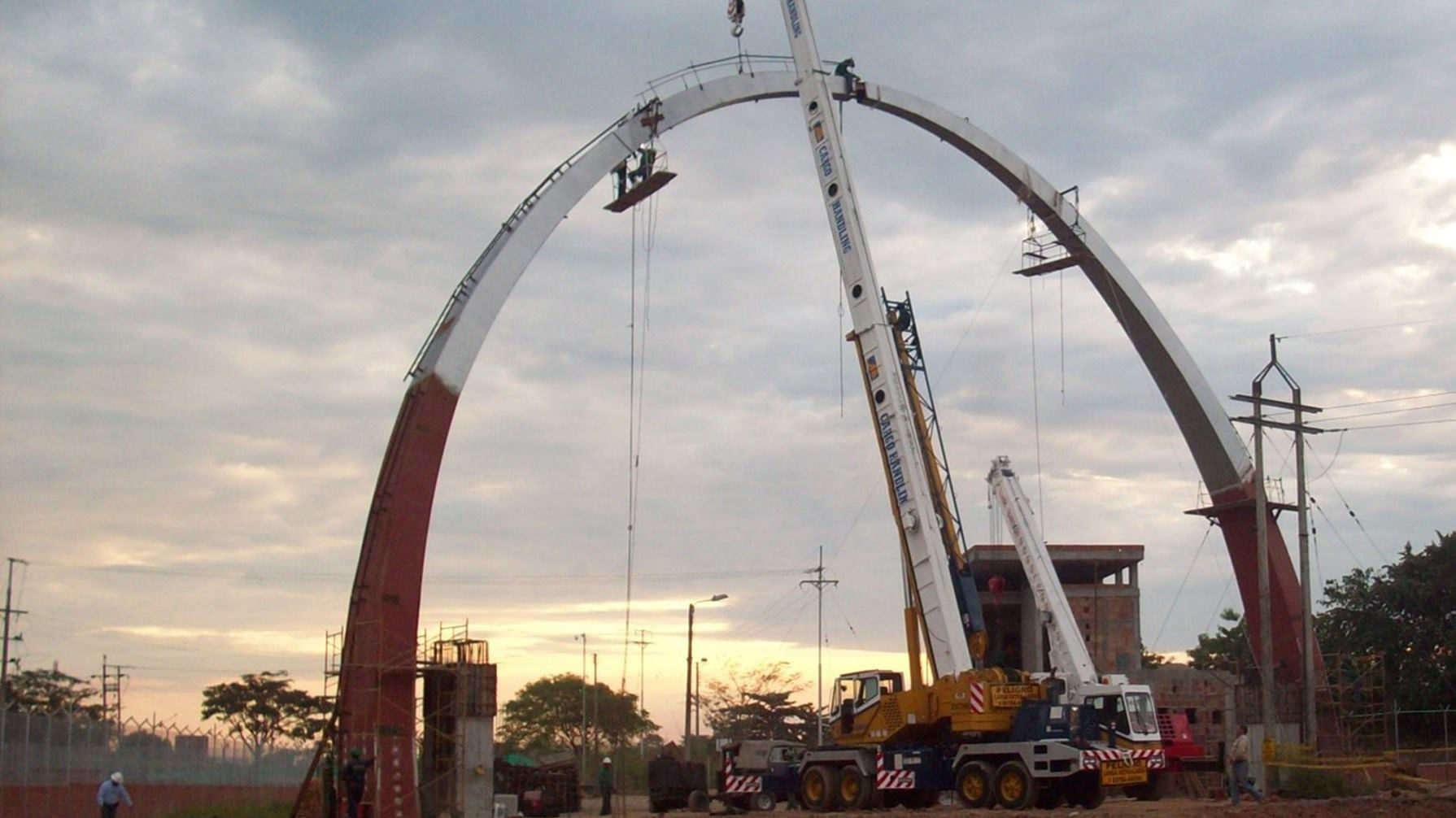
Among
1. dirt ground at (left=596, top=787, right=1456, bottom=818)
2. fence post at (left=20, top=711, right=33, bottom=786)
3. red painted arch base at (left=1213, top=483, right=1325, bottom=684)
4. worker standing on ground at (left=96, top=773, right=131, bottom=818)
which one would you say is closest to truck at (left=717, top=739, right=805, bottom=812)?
dirt ground at (left=596, top=787, right=1456, bottom=818)

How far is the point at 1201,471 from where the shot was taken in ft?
172

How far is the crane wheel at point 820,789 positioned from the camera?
3303cm

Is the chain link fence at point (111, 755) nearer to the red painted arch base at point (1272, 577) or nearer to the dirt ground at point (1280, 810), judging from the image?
the dirt ground at point (1280, 810)

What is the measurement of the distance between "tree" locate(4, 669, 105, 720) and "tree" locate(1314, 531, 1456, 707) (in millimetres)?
57030

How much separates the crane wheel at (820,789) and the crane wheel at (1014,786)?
437 centimetres

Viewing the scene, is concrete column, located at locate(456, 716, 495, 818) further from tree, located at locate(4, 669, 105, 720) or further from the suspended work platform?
tree, located at locate(4, 669, 105, 720)

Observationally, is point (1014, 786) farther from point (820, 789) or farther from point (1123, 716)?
point (820, 789)

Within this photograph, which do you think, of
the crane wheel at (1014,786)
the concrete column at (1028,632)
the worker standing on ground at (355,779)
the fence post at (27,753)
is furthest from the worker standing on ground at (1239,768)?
the concrete column at (1028,632)

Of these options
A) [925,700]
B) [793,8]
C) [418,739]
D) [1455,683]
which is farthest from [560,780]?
[1455,683]

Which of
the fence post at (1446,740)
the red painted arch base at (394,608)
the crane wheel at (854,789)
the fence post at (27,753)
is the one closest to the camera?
the fence post at (27,753)

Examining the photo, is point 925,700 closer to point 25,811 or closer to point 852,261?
point 852,261

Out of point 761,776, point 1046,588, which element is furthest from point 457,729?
point 1046,588

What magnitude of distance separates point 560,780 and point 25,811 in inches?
660

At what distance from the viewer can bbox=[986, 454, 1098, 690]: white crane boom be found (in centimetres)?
3219
